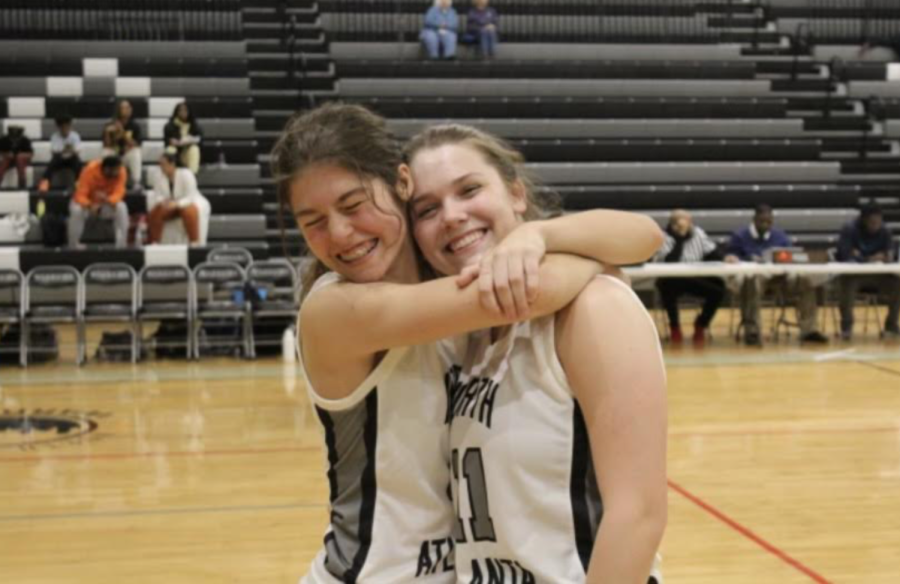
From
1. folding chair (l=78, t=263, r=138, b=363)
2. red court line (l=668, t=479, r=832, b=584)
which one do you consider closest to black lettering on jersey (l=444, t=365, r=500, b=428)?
red court line (l=668, t=479, r=832, b=584)

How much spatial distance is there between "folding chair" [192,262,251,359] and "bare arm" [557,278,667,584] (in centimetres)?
834

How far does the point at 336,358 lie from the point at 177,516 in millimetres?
3373

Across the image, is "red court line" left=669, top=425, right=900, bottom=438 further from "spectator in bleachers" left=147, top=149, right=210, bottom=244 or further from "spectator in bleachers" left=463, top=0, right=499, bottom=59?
"spectator in bleachers" left=463, top=0, right=499, bottom=59

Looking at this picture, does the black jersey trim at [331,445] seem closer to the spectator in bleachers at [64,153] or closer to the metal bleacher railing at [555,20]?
the spectator in bleachers at [64,153]

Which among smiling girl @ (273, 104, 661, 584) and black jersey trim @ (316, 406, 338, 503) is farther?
black jersey trim @ (316, 406, 338, 503)

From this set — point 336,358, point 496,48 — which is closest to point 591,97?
point 496,48

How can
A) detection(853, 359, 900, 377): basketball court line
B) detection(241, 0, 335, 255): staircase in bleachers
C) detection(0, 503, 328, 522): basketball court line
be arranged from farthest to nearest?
detection(241, 0, 335, 255): staircase in bleachers < detection(853, 359, 900, 377): basketball court line < detection(0, 503, 328, 522): basketball court line

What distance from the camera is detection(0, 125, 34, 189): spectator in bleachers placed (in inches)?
489

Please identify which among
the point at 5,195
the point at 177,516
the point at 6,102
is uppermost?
the point at 6,102

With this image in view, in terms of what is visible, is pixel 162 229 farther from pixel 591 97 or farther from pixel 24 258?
pixel 591 97

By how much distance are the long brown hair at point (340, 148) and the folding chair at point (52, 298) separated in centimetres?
814

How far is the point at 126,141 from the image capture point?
1216 centimetres

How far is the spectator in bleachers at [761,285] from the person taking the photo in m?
10.6

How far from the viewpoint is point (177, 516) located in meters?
4.94
